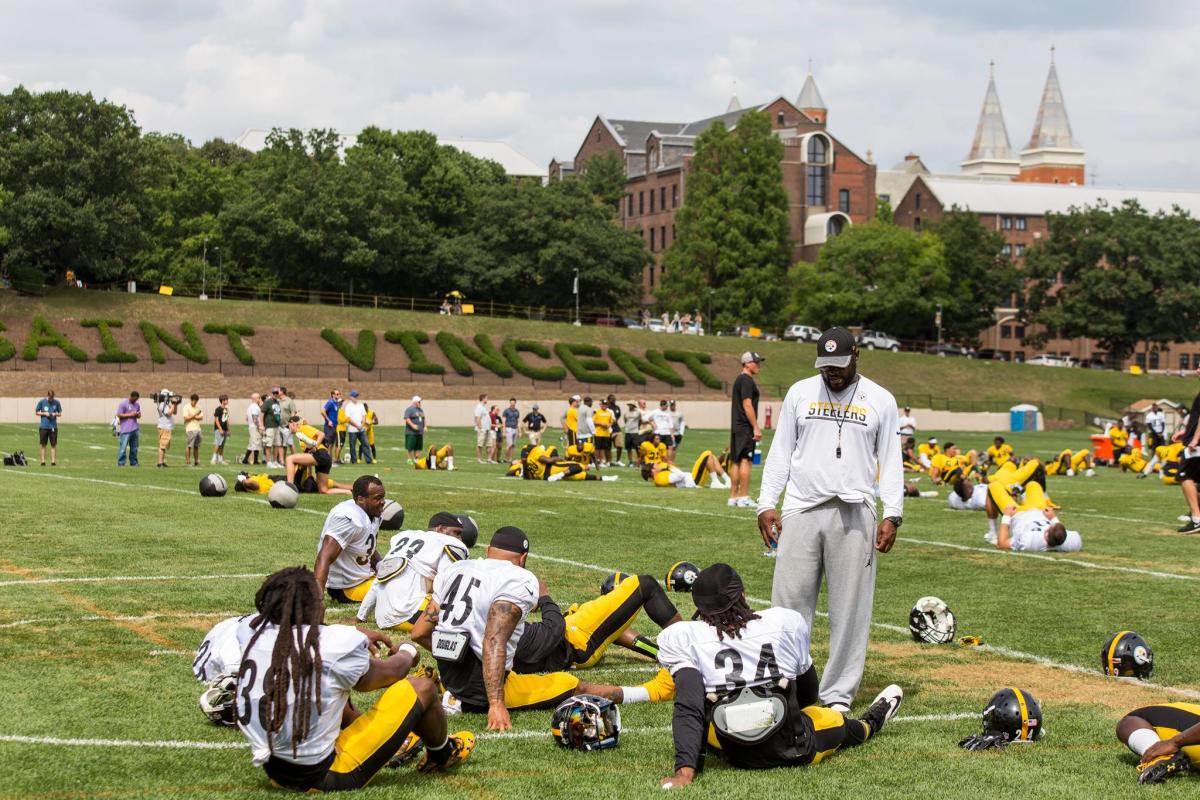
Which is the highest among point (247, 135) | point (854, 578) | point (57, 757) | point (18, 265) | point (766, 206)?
point (247, 135)

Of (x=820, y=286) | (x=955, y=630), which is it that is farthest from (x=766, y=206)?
(x=955, y=630)

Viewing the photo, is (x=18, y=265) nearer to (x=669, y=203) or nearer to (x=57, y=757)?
(x=669, y=203)

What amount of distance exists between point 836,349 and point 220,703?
13.5 feet

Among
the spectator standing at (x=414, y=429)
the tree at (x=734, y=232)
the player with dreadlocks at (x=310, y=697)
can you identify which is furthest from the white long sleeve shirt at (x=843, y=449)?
the tree at (x=734, y=232)

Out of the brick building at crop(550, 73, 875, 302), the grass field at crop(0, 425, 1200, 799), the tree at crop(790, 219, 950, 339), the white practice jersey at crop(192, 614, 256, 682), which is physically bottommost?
the grass field at crop(0, 425, 1200, 799)

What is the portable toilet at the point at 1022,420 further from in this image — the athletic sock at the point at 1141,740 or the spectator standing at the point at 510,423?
the athletic sock at the point at 1141,740

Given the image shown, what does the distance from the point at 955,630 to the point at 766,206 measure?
286 ft

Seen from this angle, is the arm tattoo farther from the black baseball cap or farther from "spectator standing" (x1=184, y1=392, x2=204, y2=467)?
"spectator standing" (x1=184, y1=392, x2=204, y2=467)

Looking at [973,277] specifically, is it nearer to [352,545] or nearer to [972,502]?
[972,502]

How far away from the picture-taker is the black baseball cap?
27.3ft

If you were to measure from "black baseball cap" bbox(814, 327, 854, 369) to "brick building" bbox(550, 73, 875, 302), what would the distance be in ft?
→ 305

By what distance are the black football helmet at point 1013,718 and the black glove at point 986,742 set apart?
2 centimetres

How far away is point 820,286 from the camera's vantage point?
3807 inches

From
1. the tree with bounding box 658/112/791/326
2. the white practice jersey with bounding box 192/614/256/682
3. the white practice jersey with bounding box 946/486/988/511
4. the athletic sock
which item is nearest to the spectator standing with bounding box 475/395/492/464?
the white practice jersey with bounding box 946/486/988/511
